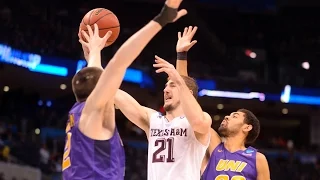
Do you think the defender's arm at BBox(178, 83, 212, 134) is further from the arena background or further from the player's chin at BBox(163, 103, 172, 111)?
the arena background

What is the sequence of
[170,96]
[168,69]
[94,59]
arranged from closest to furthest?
[94,59] < [168,69] < [170,96]

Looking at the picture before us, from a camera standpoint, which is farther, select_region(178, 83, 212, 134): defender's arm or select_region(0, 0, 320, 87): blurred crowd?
select_region(0, 0, 320, 87): blurred crowd

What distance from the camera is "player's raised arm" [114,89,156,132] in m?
4.43

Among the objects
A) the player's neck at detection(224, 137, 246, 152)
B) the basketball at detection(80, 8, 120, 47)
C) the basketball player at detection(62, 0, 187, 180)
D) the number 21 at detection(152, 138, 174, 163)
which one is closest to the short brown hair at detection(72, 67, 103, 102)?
the basketball player at detection(62, 0, 187, 180)

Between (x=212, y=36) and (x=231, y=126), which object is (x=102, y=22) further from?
(x=212, y=36)

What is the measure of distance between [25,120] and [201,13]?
445 inches

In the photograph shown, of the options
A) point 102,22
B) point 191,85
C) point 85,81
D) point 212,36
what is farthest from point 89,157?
point 212,36

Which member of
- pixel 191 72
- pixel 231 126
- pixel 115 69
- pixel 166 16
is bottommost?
pixel 231 126

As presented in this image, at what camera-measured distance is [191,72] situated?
19250 mm

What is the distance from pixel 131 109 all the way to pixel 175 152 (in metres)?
0.55

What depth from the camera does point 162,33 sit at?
2311cm

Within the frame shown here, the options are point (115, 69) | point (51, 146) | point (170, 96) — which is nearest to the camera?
point (115, 69)

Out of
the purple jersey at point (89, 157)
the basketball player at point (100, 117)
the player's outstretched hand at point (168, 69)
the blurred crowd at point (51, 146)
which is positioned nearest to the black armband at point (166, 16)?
the basketball player at point (100, 117)

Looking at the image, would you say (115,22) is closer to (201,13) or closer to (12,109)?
(12,109)
